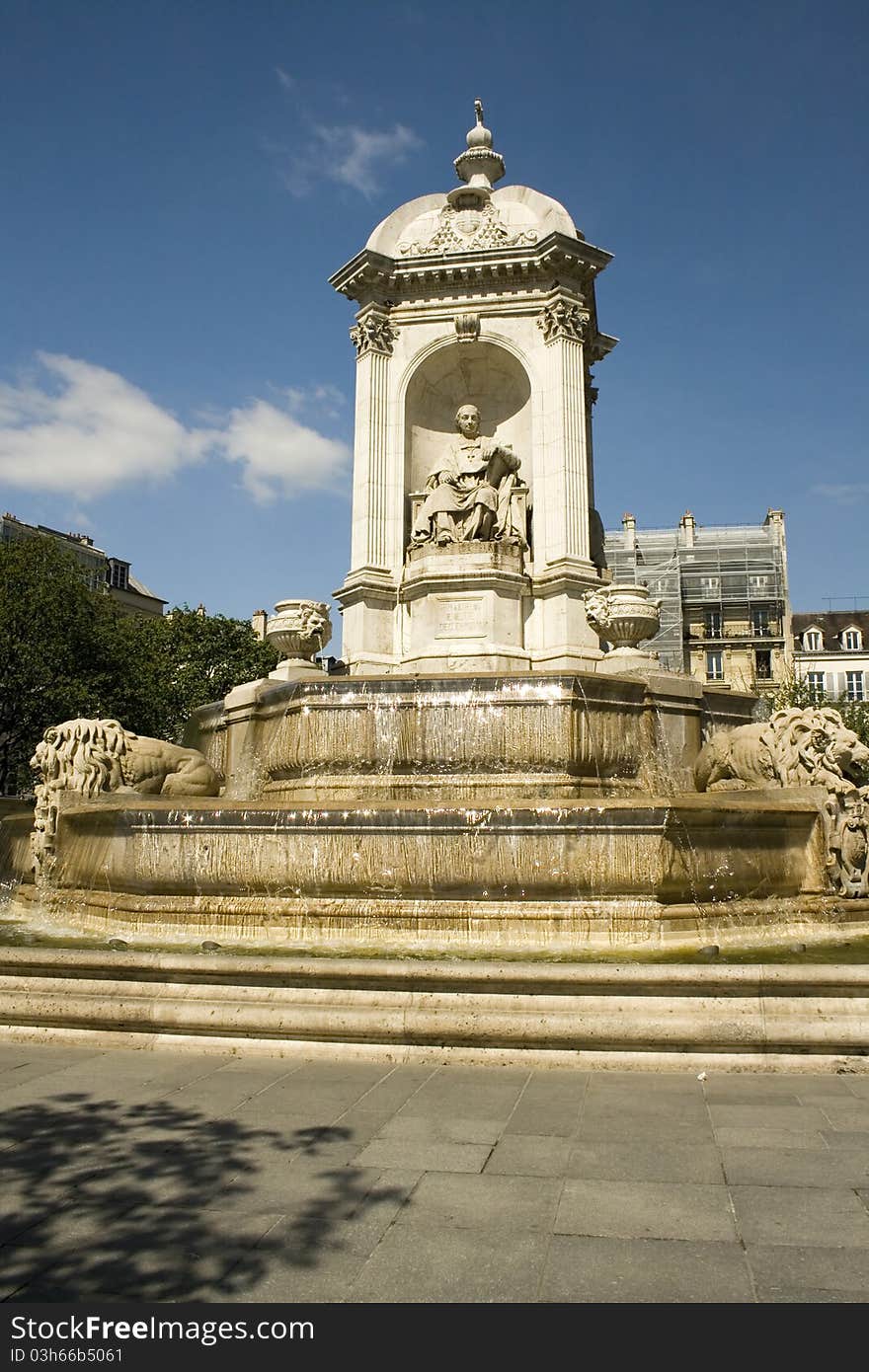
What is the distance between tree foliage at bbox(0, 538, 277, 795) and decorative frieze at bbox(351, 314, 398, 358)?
70.8 feet

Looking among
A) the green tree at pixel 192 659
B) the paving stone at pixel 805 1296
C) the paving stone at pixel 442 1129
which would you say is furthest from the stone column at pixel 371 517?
the green tree at pixel 192 659

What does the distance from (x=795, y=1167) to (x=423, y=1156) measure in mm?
1626

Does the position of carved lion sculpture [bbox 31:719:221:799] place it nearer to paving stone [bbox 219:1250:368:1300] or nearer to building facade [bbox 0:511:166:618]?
paving stone [bbox 219:1250:368:1300]

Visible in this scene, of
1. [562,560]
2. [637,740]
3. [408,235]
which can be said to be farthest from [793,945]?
[408,235]

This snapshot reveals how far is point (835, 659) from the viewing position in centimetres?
7738

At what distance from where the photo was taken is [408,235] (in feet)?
64.8

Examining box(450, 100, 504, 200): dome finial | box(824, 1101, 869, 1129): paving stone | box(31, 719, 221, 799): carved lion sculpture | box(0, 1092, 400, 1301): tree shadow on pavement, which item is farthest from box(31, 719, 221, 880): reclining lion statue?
box(450, 100, 504, 200): dome finial

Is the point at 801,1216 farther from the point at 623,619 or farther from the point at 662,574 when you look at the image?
the point at 662,574

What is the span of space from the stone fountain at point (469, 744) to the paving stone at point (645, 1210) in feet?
13.3

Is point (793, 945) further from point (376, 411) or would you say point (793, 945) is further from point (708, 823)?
point (376, 411)

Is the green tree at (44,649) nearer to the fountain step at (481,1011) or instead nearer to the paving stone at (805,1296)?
the fountain step at (481,1011)

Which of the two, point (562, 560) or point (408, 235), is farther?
point (408, 235)

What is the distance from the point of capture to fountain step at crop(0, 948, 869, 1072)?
6.07m

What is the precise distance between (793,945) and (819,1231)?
5225mm
